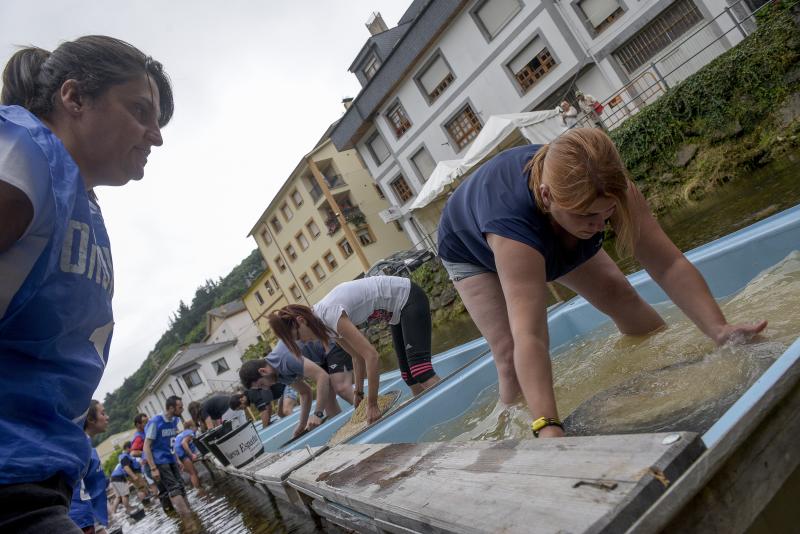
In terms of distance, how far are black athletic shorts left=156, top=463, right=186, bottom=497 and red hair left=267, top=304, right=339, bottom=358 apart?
4.90 metres

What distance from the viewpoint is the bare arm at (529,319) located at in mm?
1667

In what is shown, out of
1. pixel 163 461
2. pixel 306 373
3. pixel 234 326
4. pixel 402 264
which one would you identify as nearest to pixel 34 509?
pixel 306 373

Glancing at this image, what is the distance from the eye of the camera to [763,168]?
7680 millimetres

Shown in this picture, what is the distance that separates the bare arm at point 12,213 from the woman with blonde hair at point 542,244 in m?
1.41

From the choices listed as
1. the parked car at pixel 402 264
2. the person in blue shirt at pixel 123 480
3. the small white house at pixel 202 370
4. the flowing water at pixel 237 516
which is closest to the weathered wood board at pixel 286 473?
the flowing water at pixel 237 516

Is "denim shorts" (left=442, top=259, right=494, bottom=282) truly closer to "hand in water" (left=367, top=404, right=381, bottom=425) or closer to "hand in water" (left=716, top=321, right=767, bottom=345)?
"hand in water" (left=716, top=321, right=767, bottom=345)

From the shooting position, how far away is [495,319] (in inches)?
96.7

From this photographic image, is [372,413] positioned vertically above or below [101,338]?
below

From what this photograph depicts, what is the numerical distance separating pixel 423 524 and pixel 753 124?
31.1 feet

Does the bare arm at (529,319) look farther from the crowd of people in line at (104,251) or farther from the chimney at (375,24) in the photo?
the chimney at (375,24)

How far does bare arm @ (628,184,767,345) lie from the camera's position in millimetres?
1935

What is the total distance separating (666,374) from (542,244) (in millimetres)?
666

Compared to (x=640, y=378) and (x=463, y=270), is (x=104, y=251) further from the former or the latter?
(x=640, y=378)

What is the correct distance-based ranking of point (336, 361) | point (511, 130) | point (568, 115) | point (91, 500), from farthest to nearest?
point (511, 130) < point (568, 115) < point (336, 361) < point (91, 500)
